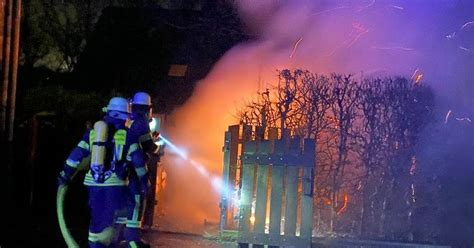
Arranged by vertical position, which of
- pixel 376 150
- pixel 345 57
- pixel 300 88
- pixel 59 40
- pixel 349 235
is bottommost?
pixel 349 235

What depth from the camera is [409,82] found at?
915 centimetres

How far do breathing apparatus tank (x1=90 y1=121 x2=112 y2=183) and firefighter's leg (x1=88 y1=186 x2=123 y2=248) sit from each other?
16 cm

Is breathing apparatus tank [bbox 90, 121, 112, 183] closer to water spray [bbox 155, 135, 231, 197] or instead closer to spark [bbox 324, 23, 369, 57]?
water spray [bbox 155, 135, 231, 197]

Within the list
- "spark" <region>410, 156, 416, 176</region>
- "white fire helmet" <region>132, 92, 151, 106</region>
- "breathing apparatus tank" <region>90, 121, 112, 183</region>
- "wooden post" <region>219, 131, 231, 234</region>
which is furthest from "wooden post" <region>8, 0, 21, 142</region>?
"spark" <region>410, 156, 416, 176</region>

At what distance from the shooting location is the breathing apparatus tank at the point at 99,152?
620 centimetres

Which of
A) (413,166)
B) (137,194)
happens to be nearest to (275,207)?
(137,194)

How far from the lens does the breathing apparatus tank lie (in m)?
6.20

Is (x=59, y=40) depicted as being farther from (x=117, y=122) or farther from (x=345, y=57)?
(x=117, y=122)

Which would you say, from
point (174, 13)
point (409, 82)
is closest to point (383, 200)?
point (409, 82)

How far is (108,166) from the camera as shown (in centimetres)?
629

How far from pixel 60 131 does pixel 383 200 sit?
4.97m

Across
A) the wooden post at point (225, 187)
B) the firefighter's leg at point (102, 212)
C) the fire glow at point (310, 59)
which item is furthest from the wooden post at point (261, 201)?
the fire glow at point (310, 59)

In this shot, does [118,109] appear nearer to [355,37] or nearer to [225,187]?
[225,187]

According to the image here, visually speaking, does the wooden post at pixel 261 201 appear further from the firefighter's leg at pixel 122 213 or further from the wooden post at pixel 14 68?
the wooden post at pixel 14 68
